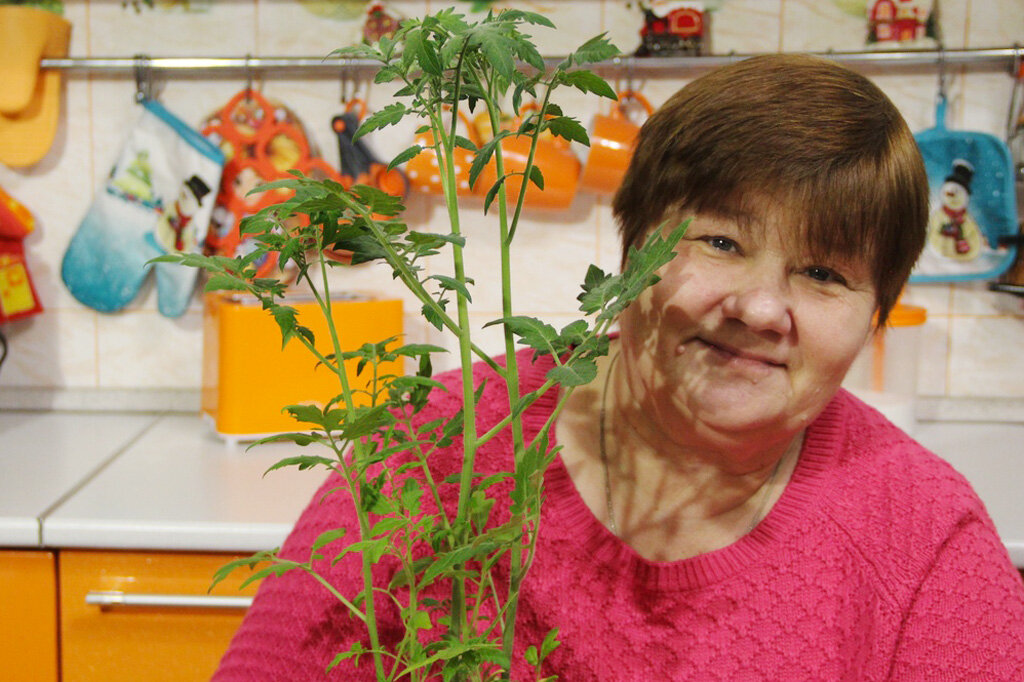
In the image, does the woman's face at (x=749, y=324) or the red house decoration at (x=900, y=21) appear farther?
the red house decoration at (x=900, y=21)

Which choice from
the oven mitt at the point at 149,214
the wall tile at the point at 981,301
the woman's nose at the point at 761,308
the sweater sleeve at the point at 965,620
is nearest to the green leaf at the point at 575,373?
the woman's nose at the point at 761,308

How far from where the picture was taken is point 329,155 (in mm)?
1713

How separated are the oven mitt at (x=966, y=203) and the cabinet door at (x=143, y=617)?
1273 millimetres

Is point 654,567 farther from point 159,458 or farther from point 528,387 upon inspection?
point 159,458

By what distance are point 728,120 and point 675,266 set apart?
0.13 metres

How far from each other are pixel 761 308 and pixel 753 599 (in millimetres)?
303

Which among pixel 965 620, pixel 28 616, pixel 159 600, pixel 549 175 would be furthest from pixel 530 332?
→ pixel 549 175

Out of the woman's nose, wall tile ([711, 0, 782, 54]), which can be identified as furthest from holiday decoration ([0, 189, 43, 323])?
the woman's nose

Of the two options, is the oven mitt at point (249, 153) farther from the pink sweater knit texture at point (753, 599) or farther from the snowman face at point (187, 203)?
the pink sweater knit texture at point (753, 599)

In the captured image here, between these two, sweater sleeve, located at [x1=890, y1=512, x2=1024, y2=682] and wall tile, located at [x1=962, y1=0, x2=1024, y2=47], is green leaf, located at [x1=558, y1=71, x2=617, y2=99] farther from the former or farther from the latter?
wall tile, located at [x1=962, y1=0, x2=1024, y2=47]

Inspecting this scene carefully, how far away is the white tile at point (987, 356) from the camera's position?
5.64 feet

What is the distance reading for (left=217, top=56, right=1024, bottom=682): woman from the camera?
0.78m

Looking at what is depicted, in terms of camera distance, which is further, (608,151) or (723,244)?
(608,151)

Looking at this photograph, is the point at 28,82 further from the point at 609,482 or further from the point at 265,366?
the point at 609,482
